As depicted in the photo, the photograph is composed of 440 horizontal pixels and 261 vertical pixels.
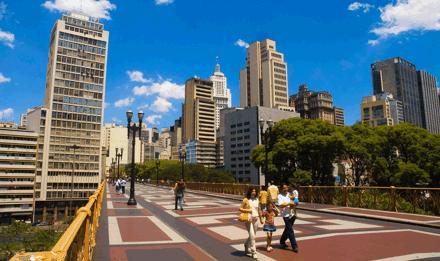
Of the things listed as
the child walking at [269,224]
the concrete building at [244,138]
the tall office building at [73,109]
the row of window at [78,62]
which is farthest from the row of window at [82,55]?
the child walking at [269,224]

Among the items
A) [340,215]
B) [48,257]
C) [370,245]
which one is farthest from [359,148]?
[48,257]

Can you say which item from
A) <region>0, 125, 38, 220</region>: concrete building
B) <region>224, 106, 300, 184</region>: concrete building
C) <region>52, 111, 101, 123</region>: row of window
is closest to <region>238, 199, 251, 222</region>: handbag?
<region>0, 125, 38, 220</region>: concrete building

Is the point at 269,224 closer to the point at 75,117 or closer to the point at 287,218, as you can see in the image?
the point at 287,218

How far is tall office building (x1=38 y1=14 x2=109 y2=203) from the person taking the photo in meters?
110

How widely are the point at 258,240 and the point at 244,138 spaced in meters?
154

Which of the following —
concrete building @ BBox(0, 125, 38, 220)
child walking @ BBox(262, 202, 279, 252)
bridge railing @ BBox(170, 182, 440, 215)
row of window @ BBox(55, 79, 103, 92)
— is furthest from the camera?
row of window @ BBox(55, 79, 103, 92)

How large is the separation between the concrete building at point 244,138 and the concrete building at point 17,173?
85.2m

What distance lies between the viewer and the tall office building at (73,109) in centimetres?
10988

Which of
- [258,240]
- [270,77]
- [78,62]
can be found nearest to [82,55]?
[78,62]

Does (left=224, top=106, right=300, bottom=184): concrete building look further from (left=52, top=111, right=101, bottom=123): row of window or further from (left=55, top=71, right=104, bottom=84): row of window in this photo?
(left=52, top=111, right=101, bottom=123): row of window

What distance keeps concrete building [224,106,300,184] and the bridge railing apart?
125 metres

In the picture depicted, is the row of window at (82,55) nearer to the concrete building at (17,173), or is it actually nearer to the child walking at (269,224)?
the concrete building at (17,173)

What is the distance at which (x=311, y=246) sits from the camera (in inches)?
371

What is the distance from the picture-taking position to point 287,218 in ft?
30.0
